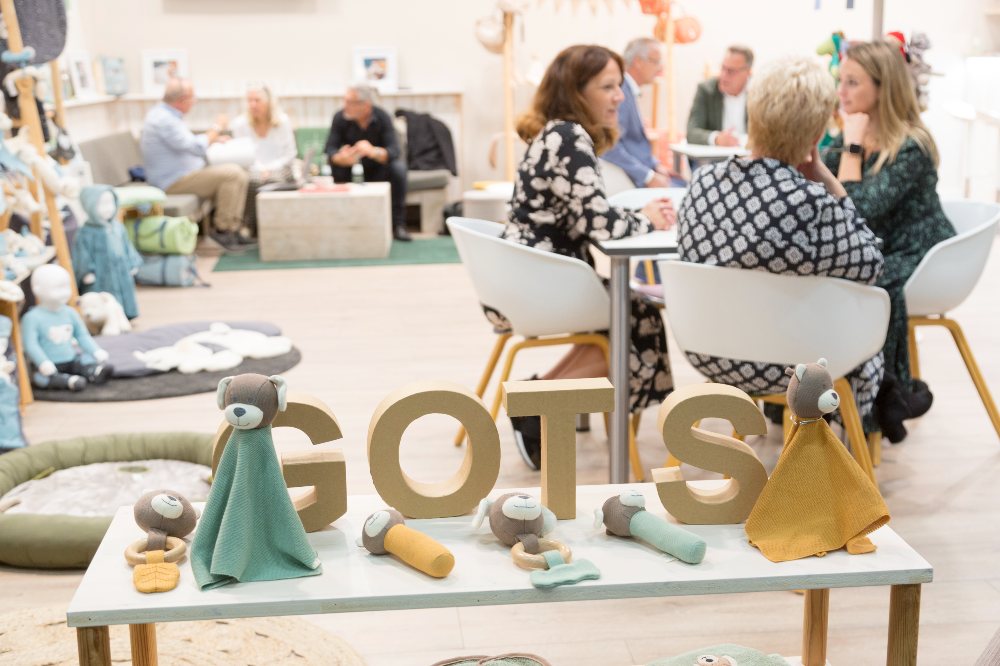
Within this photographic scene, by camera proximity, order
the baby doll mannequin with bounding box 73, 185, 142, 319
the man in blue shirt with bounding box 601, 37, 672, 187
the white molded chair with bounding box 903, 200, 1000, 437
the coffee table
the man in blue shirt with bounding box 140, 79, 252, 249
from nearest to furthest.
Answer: the white molded chair with bounding box 903, 200, 1000, 437 < the baby doll mannequin with bounding box 73, 185, 142, 319 < the man in blue shirt with bounding box 601, 37, 672, 187 < the coffee table < the man in blue shirt with bounding box 140, 79, 252, 249

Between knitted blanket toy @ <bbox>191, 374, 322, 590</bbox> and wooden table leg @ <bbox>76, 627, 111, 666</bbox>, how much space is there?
153 mm

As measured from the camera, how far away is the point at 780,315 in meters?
2.78

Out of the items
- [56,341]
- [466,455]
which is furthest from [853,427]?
[56,341]

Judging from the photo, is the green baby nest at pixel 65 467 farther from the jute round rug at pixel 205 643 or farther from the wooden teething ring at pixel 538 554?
the wooden teething ring at pixel 538 554

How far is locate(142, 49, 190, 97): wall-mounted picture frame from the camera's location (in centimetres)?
897

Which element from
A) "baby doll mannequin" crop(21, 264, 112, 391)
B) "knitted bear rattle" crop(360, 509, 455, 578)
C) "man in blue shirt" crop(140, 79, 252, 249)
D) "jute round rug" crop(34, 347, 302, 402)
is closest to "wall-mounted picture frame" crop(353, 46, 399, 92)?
"man in blue shirt" crop(140, 79, 252, 249)

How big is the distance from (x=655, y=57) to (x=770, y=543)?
5.81 meters

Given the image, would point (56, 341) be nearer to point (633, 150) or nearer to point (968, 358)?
point (633, 150)

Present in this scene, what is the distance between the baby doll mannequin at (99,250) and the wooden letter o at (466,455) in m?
4.04

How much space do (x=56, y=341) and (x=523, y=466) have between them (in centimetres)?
207

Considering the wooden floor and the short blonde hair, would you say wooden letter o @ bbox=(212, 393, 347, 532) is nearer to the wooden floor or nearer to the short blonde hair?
the wooden floor

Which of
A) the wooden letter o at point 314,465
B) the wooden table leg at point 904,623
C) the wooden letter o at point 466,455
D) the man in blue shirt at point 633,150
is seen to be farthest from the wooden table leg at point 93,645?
the man in blue shirt at point 633,150

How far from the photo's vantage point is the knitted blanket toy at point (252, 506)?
67.2 inches

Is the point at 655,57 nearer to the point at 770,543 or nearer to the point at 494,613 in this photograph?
the point at 494,613
